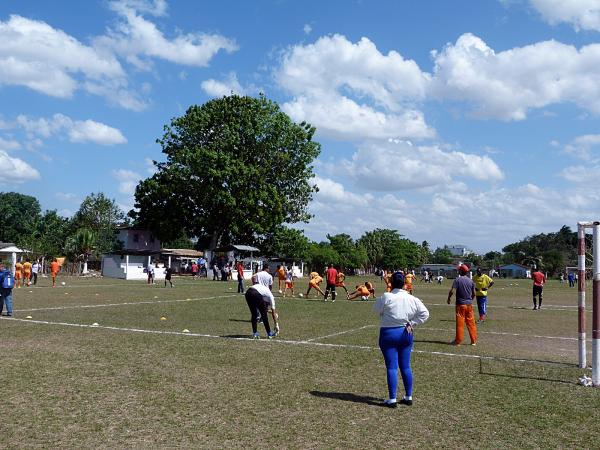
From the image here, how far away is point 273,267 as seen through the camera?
6631 cm

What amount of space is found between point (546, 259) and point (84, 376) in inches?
4583

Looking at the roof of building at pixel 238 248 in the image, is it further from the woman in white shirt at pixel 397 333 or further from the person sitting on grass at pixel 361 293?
the woman in white shirt at pixel 397 333

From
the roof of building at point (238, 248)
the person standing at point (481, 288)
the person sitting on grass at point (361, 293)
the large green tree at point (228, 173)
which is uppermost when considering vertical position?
the large green tree at point (228, 173)

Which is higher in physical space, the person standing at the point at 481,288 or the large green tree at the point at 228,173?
the large green tree at the point at 228,173

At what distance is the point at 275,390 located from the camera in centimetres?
855

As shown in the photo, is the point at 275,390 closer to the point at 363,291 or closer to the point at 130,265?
the point at 363,291

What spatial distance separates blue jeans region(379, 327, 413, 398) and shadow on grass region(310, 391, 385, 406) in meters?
0.38

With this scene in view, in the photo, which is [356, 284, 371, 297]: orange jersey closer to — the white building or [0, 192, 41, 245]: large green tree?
the white building

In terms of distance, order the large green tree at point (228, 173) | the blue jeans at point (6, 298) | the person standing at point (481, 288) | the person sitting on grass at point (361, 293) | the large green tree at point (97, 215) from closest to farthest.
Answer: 1. the blue jeans at point (6, 298)
2. the person standing at point (481, 288)
3. the person sitting on grass at point (361, 293)
4. the large green tree at point (228, 173)
5. the large green tree at point (97, 215)

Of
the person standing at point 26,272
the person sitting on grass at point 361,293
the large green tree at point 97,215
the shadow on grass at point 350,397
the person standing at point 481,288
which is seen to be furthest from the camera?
the large green tree at point 97,215

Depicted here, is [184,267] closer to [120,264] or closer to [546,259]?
[120,264]

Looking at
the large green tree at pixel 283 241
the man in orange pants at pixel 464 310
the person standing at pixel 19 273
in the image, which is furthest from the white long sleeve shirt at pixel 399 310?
the large green tree at pixel 283 241

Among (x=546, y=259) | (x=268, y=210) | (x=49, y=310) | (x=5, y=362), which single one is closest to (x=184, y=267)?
(x=268, y=210)

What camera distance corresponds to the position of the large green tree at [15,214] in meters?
105
